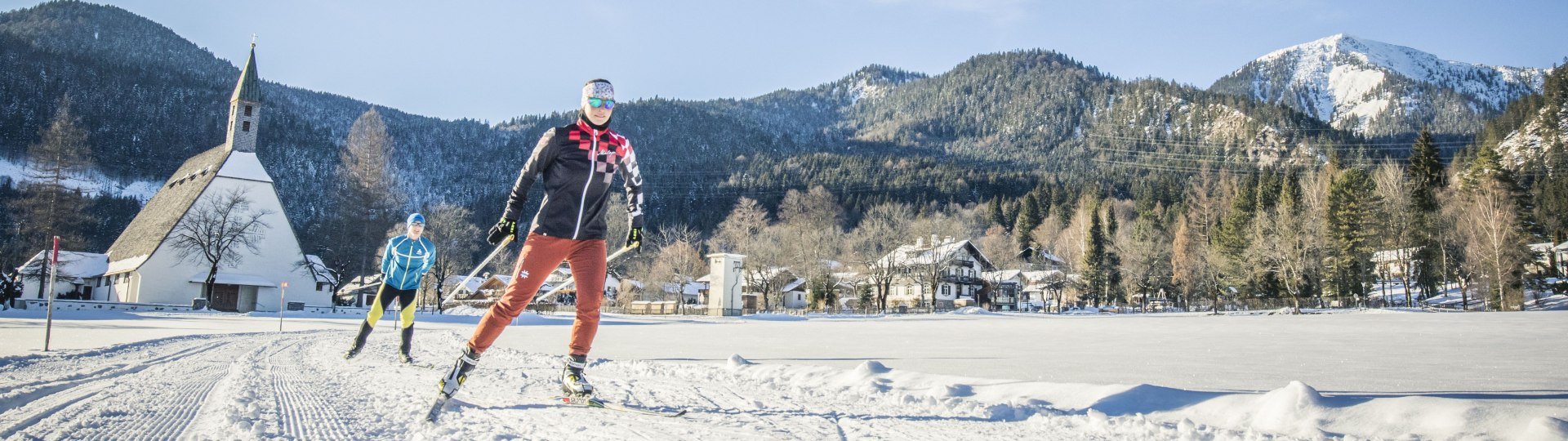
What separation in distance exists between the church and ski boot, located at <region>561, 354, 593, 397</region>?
43.2m

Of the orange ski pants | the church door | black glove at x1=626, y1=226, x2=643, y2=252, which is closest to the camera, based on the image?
the orange ski pants

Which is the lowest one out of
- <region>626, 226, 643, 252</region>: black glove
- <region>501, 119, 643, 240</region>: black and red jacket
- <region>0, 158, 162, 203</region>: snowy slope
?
<region>626, 226, 643, 252</region>: black glove

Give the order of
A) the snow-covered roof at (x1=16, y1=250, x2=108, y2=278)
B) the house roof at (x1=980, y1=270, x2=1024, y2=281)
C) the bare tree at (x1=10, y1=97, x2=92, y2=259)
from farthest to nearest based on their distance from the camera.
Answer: the house roof at (x1=980, y1=270, x2=1024, y2=281) < the snow-covered roof at (x1=16, y1=250, x2=108, y2=278) < the bare tree at (x1=10, y1=97, x2=92, y2=259)

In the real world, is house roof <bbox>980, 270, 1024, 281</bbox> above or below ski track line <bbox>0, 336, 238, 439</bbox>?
above

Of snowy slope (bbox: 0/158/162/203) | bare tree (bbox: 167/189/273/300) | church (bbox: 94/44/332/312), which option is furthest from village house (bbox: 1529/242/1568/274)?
snowy slope (bbox: 0/158/162/203)

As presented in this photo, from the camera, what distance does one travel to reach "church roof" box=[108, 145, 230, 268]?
124 feet

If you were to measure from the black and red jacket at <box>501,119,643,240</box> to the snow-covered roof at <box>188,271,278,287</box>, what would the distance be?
42.6 m

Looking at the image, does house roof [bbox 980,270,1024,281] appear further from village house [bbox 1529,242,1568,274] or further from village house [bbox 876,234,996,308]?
Result: village house [bbox 1529,242,1568,274]

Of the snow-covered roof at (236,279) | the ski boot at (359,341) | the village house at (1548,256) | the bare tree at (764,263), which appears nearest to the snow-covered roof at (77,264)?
the snow-covered roof at (236,279)

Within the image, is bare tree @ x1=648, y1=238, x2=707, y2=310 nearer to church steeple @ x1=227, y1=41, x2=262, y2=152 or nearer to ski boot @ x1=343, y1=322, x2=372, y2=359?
church steeple @ x1=227, y1=41, x2=262, y2=152

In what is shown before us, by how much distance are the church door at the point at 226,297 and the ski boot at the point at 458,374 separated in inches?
1742

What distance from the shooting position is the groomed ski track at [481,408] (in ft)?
11.2

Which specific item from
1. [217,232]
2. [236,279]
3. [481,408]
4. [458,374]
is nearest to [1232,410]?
[481,408]

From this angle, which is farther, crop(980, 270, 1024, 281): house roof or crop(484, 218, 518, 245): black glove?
crop(980, 270, 1024, 281): house roof
